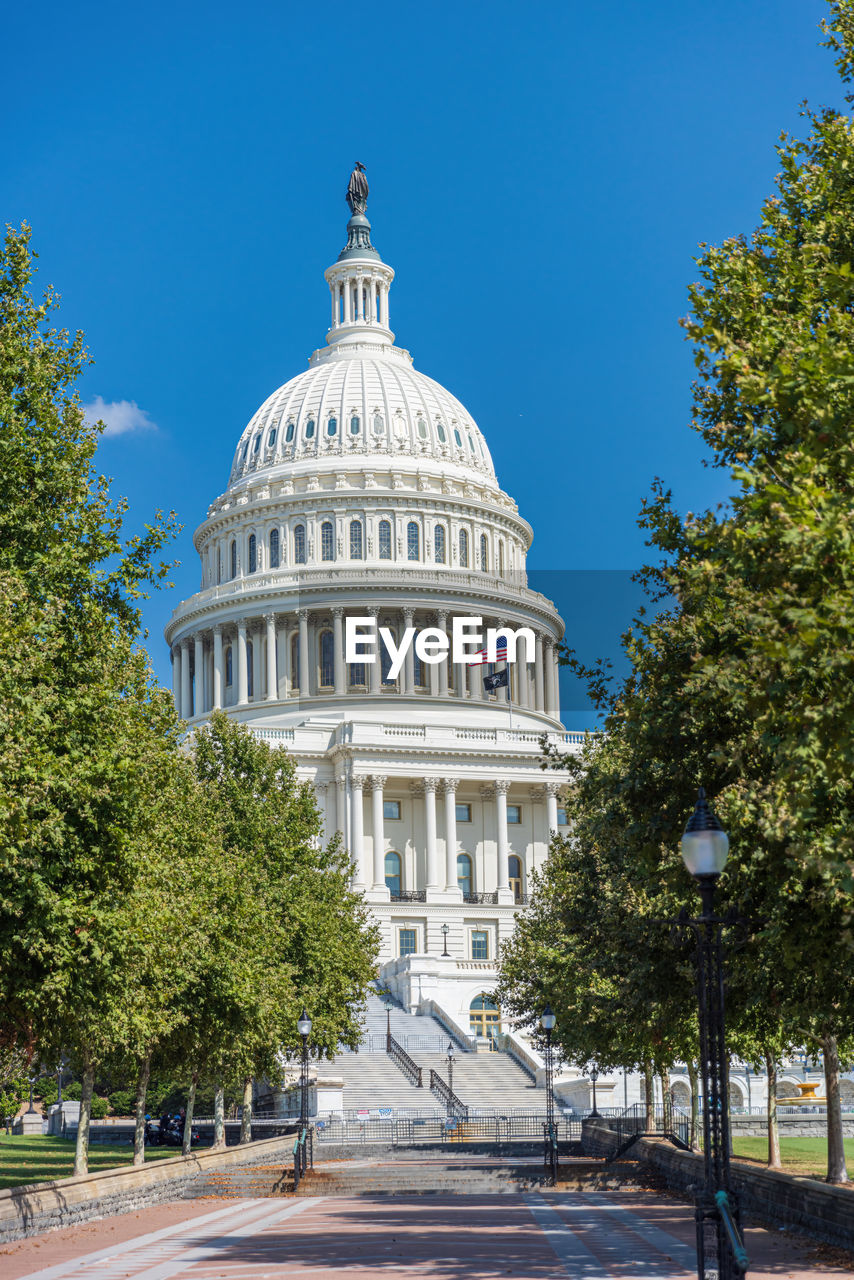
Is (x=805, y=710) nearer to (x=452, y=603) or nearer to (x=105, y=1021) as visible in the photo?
(x=105, y=1021)

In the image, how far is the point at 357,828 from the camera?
99938mm

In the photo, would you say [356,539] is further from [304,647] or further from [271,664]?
[271,664]

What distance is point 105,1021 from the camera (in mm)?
25234

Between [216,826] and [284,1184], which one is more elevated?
[216,826]

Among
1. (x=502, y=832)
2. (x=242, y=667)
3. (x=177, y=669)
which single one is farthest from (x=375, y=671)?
(x=177, y=669)

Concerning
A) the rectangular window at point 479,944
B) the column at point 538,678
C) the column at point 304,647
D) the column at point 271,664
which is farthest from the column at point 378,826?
the column at point 538,678

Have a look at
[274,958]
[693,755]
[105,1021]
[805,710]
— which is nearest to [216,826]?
[274,958]

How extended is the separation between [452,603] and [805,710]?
105m

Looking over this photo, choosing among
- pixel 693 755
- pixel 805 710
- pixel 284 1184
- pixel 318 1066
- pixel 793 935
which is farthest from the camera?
pixel 318 1066

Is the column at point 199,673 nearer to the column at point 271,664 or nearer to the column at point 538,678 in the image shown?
the column at point 271,664

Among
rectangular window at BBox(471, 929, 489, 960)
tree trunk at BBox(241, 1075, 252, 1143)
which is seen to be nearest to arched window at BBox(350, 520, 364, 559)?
rectangular window at BBox(471, 929, 489, 960)

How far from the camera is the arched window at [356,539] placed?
122 metres

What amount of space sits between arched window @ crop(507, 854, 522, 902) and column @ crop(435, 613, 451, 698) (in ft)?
49.6
